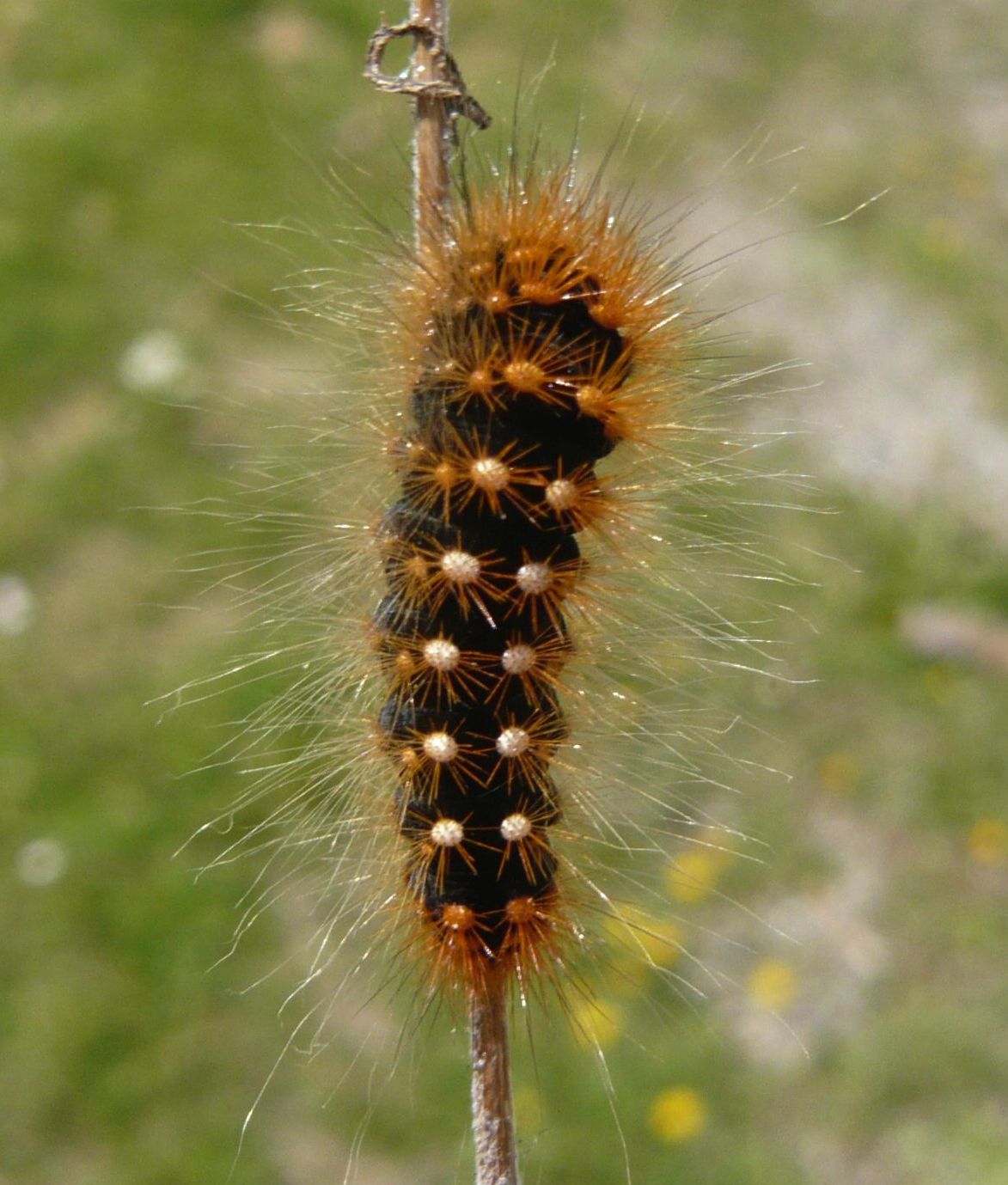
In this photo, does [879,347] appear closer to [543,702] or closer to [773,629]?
[773,629]

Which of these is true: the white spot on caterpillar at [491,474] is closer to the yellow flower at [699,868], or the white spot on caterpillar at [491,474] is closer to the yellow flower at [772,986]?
the yellow flower at [699,868]

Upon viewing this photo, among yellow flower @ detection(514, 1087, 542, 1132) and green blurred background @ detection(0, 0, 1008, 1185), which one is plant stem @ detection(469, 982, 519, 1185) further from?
yellow flower @ detection(514, 1087, 542, 1132)

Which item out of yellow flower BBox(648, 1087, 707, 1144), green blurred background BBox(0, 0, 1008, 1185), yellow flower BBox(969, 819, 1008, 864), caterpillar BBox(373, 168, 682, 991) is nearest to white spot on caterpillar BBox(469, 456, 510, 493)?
caterpillar BBox(373, 168, 682, 991)

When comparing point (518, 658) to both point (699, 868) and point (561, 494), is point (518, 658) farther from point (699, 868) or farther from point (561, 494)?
point (699, 868)

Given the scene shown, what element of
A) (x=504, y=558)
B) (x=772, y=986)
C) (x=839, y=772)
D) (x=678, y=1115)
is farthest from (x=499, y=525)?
(x=839, y=772)

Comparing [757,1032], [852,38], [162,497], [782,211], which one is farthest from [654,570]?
[852,38]

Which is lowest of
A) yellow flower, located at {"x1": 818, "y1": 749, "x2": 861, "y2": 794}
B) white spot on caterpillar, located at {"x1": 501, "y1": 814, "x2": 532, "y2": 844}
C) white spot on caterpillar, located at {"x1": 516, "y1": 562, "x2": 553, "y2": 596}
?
yellow flower, located at {"x1": 818, "y1": 749, "x2": 861, "y2": 794}
